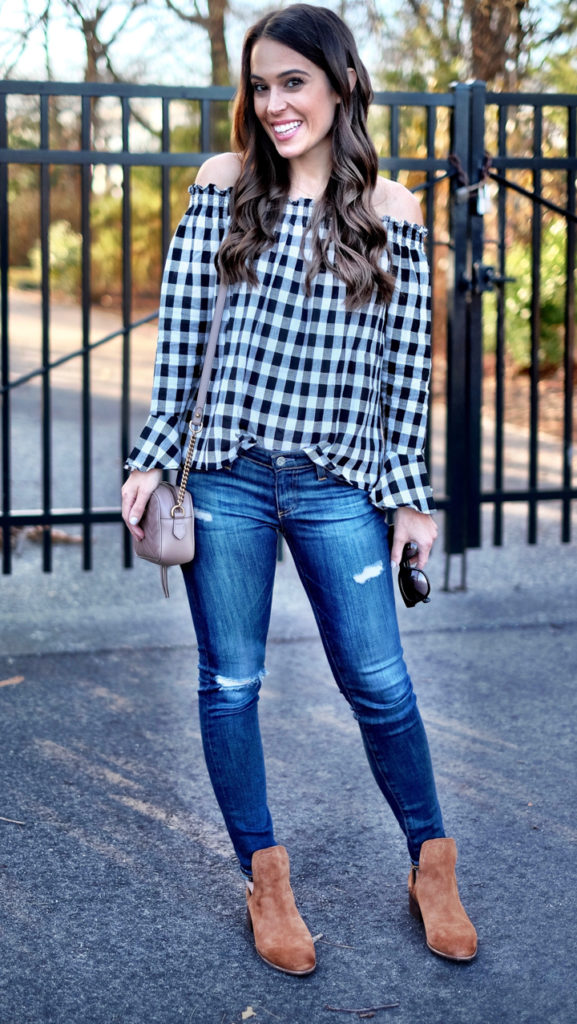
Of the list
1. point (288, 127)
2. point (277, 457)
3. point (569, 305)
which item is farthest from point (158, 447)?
point (569, 305)

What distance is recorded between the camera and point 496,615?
5066mm

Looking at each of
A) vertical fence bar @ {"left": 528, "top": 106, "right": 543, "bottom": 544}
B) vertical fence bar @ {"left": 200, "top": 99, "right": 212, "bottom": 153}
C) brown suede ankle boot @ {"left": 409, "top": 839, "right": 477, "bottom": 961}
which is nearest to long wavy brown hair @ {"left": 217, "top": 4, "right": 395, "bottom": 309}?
brown suede ankle boot @ {"left": 409, "top": 839, "right": 477, "bottom": 961}

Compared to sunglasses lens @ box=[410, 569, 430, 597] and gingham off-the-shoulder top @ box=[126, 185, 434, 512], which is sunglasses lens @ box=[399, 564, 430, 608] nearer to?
sunglasses lens @ box=[410, 569, 430, 597]

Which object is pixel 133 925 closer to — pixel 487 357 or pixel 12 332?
pixel 487 357

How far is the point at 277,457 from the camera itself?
8.11ft

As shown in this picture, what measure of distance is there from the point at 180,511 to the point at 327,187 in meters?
0.70

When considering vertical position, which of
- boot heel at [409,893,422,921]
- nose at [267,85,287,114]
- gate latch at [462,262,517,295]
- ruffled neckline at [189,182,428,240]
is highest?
gate latch at [462,262,517,295]

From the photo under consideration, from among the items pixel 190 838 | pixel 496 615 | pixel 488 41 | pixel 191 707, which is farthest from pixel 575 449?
pixel 190 838

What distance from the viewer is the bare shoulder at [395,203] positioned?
2570 mm

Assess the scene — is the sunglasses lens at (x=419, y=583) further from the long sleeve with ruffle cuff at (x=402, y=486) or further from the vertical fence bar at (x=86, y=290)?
the vertical fence bar at (x=86, y=290)

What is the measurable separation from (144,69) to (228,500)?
813cm

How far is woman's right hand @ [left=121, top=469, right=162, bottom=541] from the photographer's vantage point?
2.55m

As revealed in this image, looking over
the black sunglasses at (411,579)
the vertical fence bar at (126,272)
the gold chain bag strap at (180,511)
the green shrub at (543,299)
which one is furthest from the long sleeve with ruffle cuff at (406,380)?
the green shrub at (543,299)

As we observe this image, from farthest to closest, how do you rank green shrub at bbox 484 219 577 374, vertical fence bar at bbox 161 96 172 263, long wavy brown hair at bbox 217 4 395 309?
green shrub at bbox 484 219 577 374, vertical fence bar at bbox 161 96 172 263, long wavy brown hair at bbox 217 4 395 309
